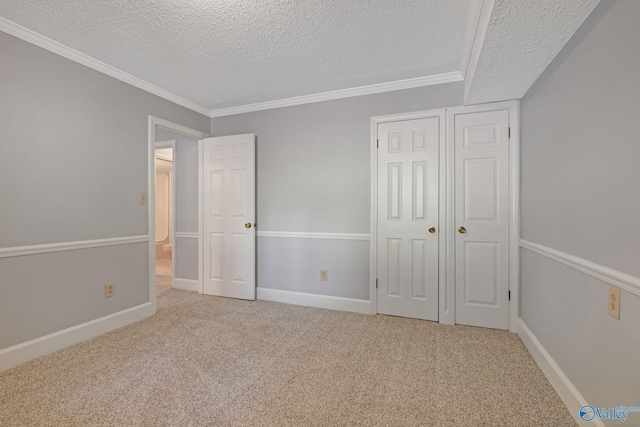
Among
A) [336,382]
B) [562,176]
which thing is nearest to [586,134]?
[562,176]

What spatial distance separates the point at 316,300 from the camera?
318cm

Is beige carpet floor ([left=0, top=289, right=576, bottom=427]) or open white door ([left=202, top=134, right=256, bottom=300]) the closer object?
beige carpet floor ([left=0, top=289, right=576, bottom=427])

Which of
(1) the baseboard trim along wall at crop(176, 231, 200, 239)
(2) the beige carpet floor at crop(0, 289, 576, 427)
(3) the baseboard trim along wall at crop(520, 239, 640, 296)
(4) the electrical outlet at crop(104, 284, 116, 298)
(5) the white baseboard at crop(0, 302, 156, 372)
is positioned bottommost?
(2) the beige carpet floor at crop(0, 289, 576, 427)

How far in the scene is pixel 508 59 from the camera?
1.83m

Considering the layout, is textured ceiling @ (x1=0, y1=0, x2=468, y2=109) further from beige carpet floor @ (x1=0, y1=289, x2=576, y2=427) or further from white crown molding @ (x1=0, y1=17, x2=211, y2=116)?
beige carpet floor @ (x1=0, y1=289, x2=576, y2=427)

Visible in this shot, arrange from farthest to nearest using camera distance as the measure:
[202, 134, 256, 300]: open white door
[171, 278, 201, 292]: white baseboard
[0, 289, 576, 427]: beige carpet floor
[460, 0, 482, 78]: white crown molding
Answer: [171, 278, 201, 292]: white baseboard, [202, 134, 256, 300]: open white door, [460, 0, 482, 78]: white crown molding, [0, 289, 576, 427]: beige carpet floor

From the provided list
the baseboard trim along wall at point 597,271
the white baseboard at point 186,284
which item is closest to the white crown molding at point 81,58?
the white baseboard at point 186,284

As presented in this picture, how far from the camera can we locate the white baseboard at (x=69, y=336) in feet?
6.37

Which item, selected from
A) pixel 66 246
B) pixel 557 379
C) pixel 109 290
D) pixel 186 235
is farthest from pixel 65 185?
pixel 557 379

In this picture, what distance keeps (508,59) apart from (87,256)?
137 inches

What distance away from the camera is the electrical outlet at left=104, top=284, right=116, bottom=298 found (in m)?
2.52

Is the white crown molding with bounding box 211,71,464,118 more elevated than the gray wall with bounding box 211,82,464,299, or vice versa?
the white crown molding with bounding box 211,71,464,118

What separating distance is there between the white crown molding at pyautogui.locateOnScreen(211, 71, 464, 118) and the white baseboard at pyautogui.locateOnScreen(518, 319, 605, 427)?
2.27m

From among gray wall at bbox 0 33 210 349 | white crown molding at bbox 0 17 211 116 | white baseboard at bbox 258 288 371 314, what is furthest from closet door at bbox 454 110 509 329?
gray wall at bbox 0 33 210 349
